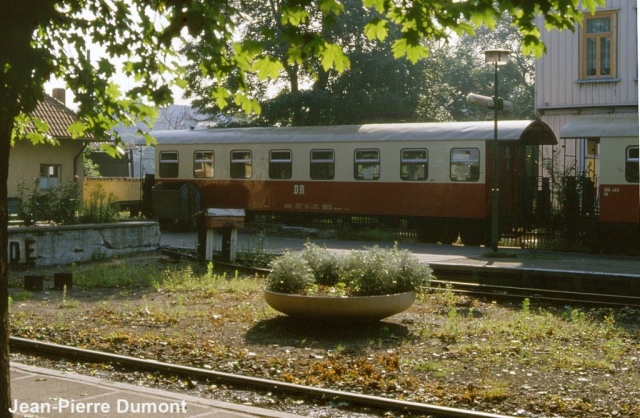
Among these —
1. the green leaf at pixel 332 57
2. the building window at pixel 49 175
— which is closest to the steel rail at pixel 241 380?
the green leaf at pixel 332 57

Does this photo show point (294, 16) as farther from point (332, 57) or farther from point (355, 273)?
point (355, 273)

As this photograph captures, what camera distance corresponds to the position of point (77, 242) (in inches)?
Result: 768

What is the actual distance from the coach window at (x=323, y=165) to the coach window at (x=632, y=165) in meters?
8.81

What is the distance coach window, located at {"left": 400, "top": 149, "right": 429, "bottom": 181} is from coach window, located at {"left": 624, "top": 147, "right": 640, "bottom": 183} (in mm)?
5595

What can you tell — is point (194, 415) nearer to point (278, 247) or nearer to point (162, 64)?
point (162, 64)

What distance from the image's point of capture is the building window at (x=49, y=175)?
118ft

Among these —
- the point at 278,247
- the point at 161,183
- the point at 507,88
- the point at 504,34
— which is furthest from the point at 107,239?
the point at 504,34

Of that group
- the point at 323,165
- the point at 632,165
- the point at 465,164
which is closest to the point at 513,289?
the point at 632,165

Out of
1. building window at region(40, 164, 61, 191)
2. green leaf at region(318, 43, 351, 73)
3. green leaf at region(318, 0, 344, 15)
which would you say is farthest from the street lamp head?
building window at region(40, 164, 61, 191)

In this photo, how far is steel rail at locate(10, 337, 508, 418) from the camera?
7.17 metres

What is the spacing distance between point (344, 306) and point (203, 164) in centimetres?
2029

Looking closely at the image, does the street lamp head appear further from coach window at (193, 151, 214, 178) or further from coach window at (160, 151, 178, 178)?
coach window at (160, 151, 178, 178)

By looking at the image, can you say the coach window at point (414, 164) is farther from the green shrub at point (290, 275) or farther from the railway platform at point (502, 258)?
the green shrub at point (290, 275)

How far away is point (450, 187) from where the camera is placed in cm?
2475
